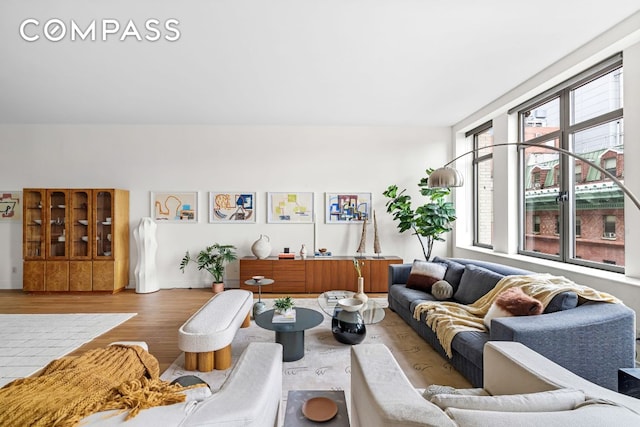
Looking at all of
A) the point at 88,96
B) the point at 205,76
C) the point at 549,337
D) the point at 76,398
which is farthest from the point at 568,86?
the point at 88,96

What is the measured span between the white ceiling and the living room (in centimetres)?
2

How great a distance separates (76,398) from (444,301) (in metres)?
3.32

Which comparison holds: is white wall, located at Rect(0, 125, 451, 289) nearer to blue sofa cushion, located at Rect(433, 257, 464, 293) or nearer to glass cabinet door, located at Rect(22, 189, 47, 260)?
glass cabinet door, located at Rect(22, 189, 47, 260)

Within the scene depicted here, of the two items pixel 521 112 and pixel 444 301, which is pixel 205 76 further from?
pixel 521 112

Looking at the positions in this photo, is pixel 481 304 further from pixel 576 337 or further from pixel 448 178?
pixel 448 178

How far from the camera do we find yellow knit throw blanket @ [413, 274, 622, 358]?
7.68ft

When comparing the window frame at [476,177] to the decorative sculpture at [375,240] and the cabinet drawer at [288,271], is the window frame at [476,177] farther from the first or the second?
the cabinet drawer at [288,271]

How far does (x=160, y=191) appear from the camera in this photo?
5.66 metres

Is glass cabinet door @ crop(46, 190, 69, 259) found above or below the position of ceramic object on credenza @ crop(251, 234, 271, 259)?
above

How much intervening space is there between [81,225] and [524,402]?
645cm

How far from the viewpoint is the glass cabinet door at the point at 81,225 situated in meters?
5.22

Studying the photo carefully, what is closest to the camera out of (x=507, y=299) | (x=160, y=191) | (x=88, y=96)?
(x=507, y=299)

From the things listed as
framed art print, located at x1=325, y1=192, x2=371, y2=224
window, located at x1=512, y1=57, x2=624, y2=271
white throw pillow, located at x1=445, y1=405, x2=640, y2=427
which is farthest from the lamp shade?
framed art print, located at x1=325, y1=192, x2=371, y2=224

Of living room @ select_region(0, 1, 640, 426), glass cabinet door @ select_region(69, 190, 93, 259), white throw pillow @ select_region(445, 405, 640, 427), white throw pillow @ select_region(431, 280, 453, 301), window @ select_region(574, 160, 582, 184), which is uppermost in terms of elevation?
living room @ select_region(0, 1, 640, 426)
